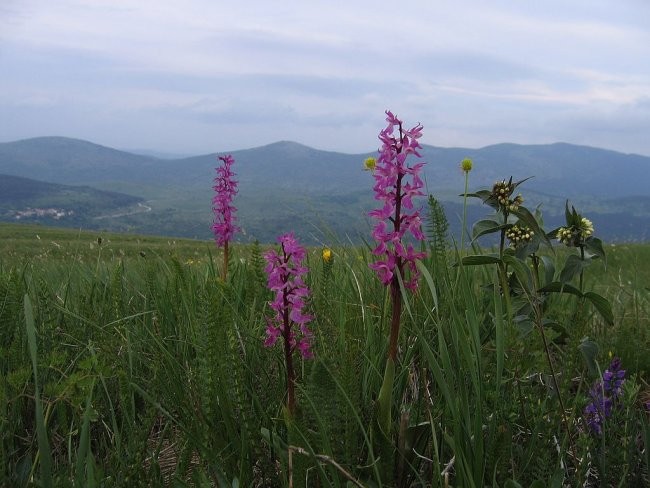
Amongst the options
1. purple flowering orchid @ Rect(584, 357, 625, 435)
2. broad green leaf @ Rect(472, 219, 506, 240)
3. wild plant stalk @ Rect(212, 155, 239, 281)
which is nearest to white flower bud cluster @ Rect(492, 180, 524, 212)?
broad green leaf @ Rect(472, 219, 506, 240)

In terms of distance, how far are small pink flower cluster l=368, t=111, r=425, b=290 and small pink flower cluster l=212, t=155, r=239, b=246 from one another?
3.99 metres

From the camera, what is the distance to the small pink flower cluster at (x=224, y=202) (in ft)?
20.0

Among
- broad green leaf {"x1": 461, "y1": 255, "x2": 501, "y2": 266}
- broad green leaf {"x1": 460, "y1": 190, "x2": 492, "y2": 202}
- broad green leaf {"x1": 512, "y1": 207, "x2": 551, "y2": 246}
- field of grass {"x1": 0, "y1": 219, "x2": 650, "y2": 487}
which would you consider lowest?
field of grass {"x1": 0, "y1": 219, "x2": 650, "y2": 487}

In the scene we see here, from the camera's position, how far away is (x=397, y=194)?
7.17 feet

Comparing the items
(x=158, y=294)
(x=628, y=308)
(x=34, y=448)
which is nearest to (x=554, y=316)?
(x=628, y=308)

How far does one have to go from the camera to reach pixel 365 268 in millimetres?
5035

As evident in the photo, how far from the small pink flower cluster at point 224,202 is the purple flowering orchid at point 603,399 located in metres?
3.97

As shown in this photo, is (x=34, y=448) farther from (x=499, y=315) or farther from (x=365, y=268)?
(x=365, y=268)

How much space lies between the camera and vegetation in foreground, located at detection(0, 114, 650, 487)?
2.20m

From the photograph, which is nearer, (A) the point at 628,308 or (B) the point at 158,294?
(B) the point at 158,294

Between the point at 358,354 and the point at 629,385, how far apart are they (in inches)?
49.2

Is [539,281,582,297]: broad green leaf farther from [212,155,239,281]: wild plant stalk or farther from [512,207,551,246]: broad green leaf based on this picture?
[212,155,239,281]: wild plant stalk

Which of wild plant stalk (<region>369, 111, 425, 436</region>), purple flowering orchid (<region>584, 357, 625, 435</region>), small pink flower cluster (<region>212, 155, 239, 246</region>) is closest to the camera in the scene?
wild plant stalk (<region>369, 111, 425, 436</region>)

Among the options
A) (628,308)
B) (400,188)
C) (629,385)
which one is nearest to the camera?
A: (400,188)
